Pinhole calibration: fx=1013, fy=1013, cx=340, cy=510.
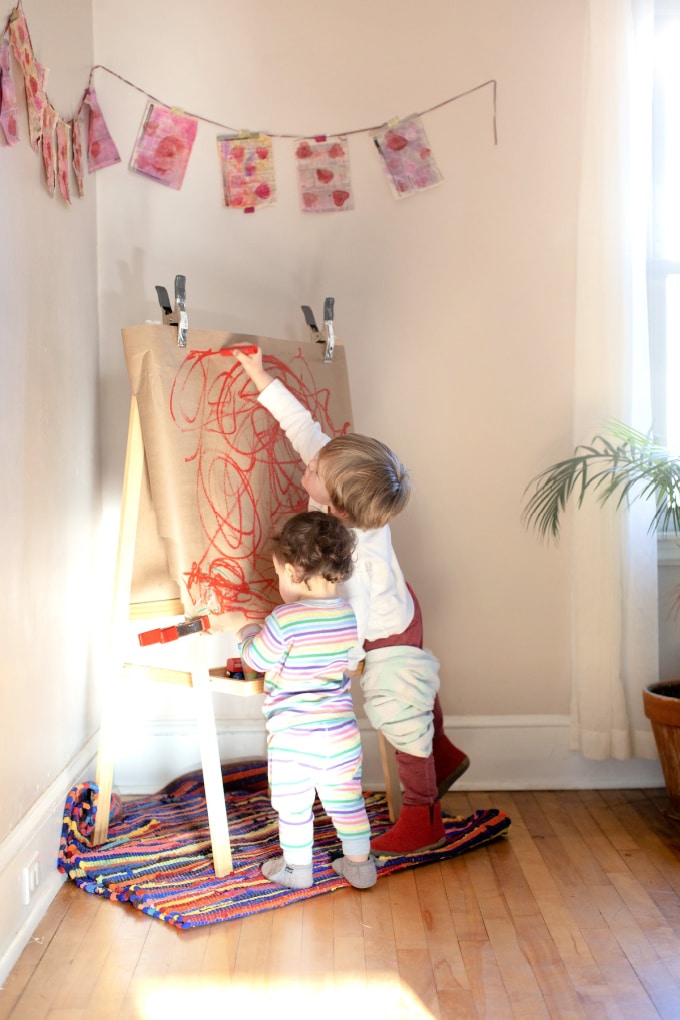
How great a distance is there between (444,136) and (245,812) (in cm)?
184

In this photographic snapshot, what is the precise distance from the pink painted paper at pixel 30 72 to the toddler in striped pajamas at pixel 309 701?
0.97m

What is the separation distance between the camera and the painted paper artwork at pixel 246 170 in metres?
2.69

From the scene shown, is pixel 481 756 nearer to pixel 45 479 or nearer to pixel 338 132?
pixel 45 479

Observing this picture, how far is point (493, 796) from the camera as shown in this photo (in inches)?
109

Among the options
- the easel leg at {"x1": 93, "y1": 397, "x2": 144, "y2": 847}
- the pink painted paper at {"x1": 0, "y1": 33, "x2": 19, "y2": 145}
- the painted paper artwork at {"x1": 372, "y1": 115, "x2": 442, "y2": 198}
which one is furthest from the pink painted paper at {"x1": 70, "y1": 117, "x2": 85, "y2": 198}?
the painted paper artwork at {"x1": 372, "y1": 115, "x2": 442, "y2": 198}

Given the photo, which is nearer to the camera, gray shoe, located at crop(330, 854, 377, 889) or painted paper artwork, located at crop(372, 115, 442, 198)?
gray shoe, located at crop(330, 854, 377, 889)

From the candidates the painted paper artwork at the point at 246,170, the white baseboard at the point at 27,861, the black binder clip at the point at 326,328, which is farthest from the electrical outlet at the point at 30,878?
the painted paper artwork at the point at 246,170

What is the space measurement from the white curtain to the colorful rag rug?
499 millimetres

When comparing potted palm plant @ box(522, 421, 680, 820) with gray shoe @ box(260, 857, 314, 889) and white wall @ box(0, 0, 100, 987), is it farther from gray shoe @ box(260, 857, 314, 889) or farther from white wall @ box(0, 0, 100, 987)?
white wall @ box(0, 0, 100, 987)

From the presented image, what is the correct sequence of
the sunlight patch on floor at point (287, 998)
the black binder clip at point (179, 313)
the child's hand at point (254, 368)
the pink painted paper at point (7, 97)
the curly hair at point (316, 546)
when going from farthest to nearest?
the child's hand at point (254, 368)
the black binder clip at point (179, 313)
the curly hair at point (316, 546)
the pink painted paper at point (7, 97)
the sunlight patch on floor at point (287, 998)

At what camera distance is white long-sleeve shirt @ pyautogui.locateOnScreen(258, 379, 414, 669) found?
229 cm

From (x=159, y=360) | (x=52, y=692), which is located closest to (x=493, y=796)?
(x=52, y=692)

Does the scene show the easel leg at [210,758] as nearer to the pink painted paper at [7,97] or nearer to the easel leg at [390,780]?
the easel leg at [390,780]

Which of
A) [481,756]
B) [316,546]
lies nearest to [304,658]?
[316,546]
